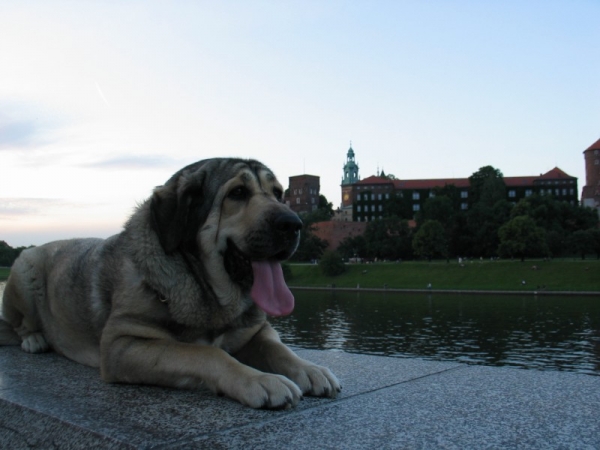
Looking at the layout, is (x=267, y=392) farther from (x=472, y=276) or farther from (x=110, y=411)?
(x=472, y=276)

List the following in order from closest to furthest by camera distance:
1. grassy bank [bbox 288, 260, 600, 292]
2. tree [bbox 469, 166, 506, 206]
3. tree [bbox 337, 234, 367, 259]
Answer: grassy bank [bbox 288, 260, 600, 292] < tree [bbox 337, 234, 367, 259] < tree [bbox 469, 166, 506, 206]

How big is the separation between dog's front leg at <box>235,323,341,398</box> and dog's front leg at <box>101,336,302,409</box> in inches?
13.8

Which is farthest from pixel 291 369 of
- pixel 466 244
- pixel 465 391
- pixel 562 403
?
pixel 466 244

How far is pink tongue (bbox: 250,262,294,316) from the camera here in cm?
373

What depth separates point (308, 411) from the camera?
10.5 ft

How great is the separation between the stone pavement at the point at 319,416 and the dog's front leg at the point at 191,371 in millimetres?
59

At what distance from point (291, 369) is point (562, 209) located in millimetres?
97441

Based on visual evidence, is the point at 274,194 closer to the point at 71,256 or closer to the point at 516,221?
the point at 71,256

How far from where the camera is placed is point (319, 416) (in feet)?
10.3

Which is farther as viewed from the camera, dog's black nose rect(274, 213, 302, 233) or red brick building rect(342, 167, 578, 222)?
red brick building rect(342, 167, 578, 222)

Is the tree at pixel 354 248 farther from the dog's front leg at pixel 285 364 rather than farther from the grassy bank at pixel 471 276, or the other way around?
the dog's front leg at pixel 285 364

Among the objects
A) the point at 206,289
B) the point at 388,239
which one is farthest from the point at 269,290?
the point at 388,239

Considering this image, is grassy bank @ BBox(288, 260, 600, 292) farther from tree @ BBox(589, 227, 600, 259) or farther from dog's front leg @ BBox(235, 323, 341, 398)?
dog's front leg @ BBox(235, 323, 341, 398)

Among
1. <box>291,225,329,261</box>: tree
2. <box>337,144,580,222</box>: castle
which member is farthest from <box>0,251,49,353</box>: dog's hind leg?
<box>337,144,580,222</box>: castle
